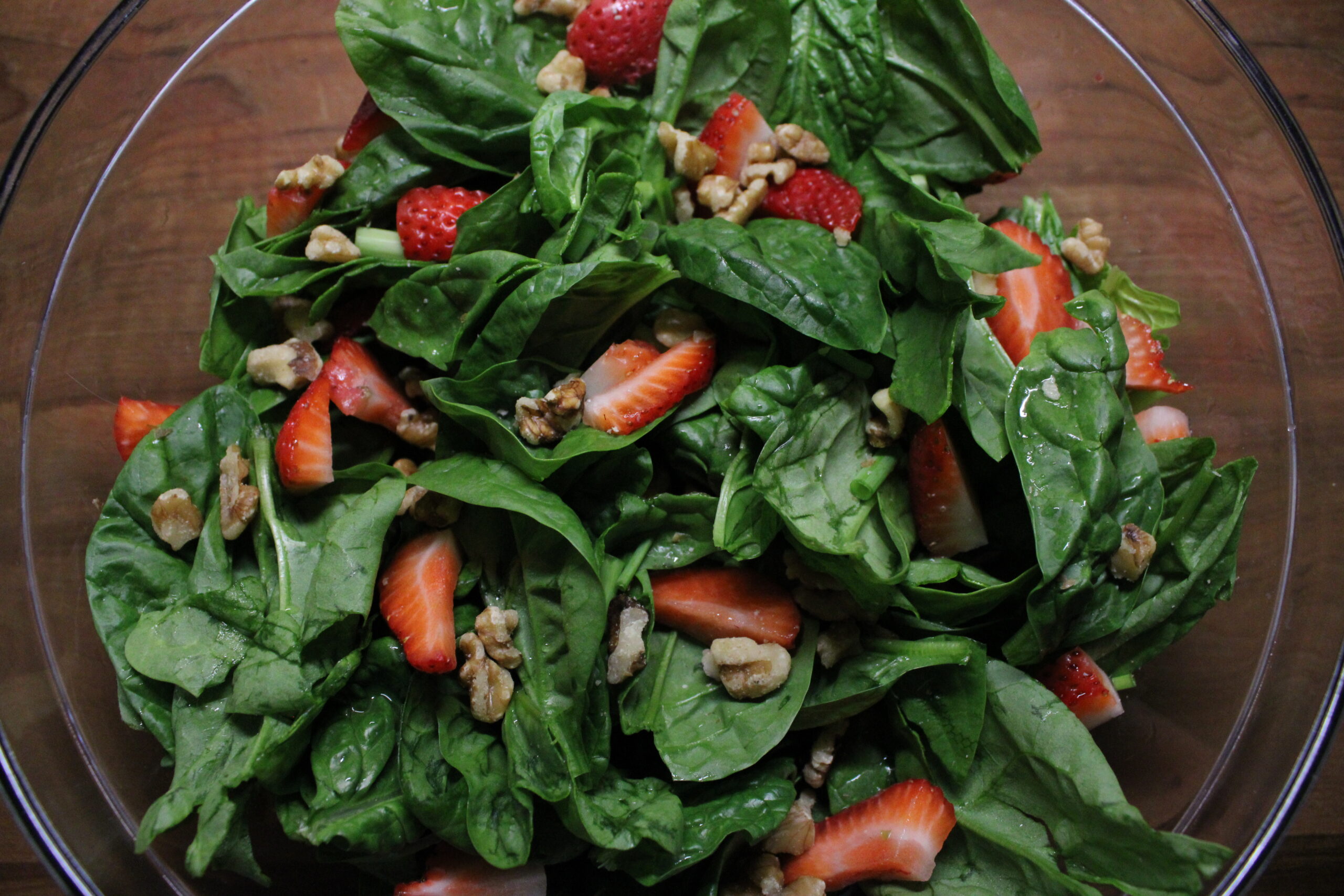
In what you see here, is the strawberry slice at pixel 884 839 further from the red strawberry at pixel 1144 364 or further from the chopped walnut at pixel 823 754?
the red strawberry at pixel 1144 364

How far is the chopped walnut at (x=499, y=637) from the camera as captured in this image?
154cm

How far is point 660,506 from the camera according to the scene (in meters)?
1.62

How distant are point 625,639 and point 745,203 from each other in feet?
2.67

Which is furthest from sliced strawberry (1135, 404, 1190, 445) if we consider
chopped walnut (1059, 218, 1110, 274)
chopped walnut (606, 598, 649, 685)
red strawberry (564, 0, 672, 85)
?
red strawberry (564, 0, 672, 85)

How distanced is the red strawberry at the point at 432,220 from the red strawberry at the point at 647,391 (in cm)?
37

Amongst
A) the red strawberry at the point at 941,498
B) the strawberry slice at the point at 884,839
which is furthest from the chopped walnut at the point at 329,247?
the strawberry slice at the point at 884,839

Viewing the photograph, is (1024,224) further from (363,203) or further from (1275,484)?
(363,203)

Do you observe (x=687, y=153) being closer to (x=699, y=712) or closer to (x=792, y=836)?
(x=699, y=712)

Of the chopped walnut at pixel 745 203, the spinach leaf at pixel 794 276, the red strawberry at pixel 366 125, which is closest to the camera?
the spinach leaf at pixel 794 276

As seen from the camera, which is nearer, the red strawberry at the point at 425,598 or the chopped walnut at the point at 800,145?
the red strawberry at the point at 425,598

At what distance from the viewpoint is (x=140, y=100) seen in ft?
6.31

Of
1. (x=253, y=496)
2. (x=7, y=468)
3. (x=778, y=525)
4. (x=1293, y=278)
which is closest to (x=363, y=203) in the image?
(x=253, y=496)

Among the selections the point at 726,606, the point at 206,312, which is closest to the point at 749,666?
the point at 726,606

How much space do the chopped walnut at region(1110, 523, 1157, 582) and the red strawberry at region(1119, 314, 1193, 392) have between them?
322mm
